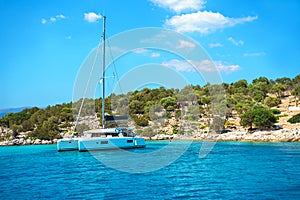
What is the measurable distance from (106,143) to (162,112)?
1657 inches

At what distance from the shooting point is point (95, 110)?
8150 centimetres

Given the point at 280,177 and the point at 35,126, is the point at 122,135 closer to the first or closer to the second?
the point at 280,177

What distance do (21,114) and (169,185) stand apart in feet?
253

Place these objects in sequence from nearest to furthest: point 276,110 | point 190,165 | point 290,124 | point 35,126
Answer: point 190,165
point 290,124
point 276,110
point 35,126

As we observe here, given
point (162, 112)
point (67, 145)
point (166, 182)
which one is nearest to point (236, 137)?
point (162, 112)

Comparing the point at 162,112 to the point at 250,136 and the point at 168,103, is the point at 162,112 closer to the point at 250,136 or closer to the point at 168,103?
the point at 168,103

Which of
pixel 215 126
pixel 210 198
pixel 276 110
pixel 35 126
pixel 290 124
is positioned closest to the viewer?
pixel 210 198

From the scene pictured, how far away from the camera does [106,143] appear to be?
38281 mm

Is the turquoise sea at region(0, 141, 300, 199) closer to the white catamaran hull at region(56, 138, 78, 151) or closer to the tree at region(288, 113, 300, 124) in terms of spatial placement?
the white catamaran hull at region(56, 138, 78, 151)

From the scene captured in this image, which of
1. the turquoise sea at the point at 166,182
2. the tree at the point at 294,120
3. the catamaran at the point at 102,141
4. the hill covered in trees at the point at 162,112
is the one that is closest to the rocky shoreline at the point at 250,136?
the hill covered in trees at the point at 162,112

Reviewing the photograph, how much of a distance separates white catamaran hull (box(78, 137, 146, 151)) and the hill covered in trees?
25.2 meters

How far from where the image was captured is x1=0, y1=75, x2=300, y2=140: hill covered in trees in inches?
2685

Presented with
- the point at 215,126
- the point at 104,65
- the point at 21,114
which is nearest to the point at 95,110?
the point at 21,114

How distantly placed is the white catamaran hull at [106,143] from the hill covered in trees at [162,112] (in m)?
25.2
